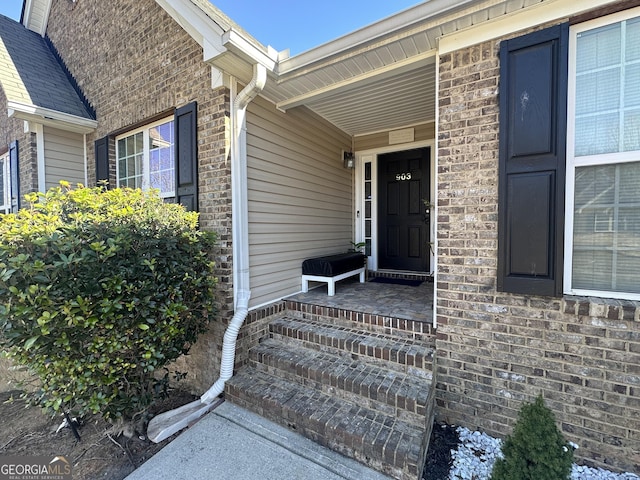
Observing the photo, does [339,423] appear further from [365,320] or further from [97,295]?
[97,295]

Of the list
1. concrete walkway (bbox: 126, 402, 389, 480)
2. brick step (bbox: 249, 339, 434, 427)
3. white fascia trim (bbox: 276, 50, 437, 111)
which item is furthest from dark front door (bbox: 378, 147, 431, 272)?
concrete walkway (bbox: 126, 402, 389, 480)

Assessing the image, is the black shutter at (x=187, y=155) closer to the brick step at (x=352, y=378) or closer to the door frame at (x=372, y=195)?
the brick step at (x=352, y=378)

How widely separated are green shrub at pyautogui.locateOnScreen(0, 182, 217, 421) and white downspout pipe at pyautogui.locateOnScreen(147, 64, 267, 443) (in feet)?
1.23

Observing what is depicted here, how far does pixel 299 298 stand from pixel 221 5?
3.83 metres

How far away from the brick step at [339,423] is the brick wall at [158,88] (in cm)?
63

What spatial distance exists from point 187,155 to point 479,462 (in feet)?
12.0

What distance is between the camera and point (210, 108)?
2.88m

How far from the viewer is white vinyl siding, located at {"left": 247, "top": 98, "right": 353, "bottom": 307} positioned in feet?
10.2

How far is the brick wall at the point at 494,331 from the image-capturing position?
185cm

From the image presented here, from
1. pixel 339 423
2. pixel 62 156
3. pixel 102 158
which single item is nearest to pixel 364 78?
pixel 339 423

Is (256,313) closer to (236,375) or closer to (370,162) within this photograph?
(236,375)

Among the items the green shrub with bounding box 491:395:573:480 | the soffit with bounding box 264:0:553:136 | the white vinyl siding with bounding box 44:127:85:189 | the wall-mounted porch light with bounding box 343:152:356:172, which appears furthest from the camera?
the wall-mounted porch light with bounding box 343:152:356:172

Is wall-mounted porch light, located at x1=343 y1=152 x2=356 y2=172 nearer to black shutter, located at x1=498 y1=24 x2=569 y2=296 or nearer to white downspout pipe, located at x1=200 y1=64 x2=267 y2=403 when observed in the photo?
white downspout pipe, located at x1=200 y1=64 x2=267 y2=403

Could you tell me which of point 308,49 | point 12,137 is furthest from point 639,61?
point 12,137
